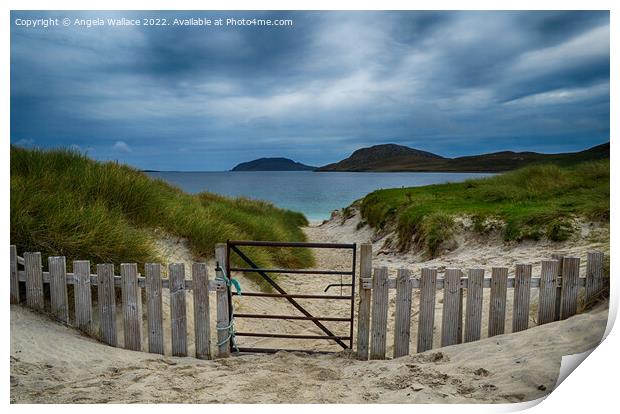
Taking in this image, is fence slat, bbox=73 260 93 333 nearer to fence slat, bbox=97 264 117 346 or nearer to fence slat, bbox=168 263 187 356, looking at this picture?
fence slat, bbox=97 264 117 346

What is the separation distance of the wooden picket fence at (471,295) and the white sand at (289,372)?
224 mm

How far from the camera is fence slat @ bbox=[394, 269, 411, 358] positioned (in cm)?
416

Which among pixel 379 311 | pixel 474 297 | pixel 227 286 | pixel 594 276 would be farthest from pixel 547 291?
pixel 227 286

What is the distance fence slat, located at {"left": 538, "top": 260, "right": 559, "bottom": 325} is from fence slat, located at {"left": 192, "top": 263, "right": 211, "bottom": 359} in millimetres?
3070

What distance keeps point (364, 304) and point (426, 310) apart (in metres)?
0.57

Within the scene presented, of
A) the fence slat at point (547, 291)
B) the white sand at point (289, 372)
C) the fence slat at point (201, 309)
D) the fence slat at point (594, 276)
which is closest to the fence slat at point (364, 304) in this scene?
the white sand at point (289, 372)

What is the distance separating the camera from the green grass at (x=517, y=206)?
7.32 metres

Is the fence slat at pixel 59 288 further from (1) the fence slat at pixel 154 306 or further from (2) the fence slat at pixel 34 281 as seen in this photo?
(1) the fence slat at pixel 154 306

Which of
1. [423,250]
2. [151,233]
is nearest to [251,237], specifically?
[151,233]

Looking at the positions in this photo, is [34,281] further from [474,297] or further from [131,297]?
[474,297]

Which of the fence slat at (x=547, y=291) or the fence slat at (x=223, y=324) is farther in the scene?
the fence slat at (x=223, y=324)
